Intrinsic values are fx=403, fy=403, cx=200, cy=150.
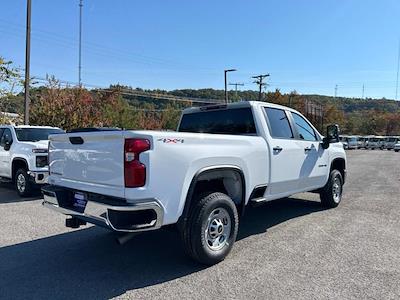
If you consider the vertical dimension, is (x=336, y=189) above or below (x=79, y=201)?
below

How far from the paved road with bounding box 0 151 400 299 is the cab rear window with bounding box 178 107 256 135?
1649mm

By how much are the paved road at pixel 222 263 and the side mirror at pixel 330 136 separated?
1.41 metres

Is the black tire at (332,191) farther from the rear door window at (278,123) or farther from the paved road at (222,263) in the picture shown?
the rear door window at (278,123)

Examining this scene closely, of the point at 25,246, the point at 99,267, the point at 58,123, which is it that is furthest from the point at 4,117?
the point at 99,267

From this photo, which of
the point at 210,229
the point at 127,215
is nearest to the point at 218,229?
the point at 210,229

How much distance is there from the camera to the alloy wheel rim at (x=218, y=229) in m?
4.95

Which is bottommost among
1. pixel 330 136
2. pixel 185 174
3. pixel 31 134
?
pixel 185 174

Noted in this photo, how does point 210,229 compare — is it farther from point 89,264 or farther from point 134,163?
point 89,264

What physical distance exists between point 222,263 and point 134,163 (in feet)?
5.93

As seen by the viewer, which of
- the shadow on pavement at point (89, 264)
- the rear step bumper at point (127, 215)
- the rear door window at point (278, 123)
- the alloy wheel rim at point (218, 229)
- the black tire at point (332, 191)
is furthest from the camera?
the black tire at point (332, 191)

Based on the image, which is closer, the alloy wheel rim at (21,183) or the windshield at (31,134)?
the alloy wheel rim at (21,183)

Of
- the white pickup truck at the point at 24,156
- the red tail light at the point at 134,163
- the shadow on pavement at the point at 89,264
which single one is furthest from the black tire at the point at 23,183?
the red tail light at the point at 134,163

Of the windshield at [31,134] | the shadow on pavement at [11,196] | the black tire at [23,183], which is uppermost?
the windshield at [31,134]

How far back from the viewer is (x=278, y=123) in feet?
22.0
